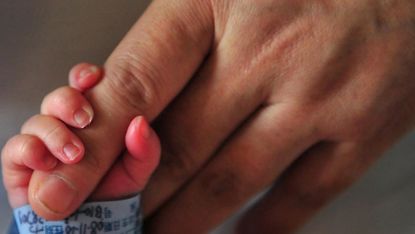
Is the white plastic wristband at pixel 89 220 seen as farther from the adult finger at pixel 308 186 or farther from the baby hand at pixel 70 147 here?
the adult finger at pixel 308 186

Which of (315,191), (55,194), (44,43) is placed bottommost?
(315,191)

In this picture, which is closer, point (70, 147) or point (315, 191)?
point (70, 147)

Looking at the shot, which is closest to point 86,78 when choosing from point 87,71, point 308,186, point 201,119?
point 87,71

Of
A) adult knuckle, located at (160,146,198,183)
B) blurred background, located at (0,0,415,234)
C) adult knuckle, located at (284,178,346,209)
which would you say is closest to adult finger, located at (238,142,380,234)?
adult knuckle, located at (284,178,346,209)

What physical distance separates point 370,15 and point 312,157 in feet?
0.49

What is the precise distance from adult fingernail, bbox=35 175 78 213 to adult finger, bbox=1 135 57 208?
0.04 ft

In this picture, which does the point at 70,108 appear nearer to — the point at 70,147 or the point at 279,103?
the point at 70,147

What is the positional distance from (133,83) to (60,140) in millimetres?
77

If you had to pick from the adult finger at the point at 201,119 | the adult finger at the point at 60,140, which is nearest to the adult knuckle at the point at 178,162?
the adult finger at the point at 201,119

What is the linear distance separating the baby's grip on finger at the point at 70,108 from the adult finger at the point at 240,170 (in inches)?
5.7

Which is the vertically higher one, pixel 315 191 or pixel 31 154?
pixel 31 154

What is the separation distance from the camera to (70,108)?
0.45 m

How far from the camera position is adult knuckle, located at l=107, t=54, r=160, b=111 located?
1.53 ft

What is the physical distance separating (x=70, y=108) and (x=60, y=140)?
0.03 metres
